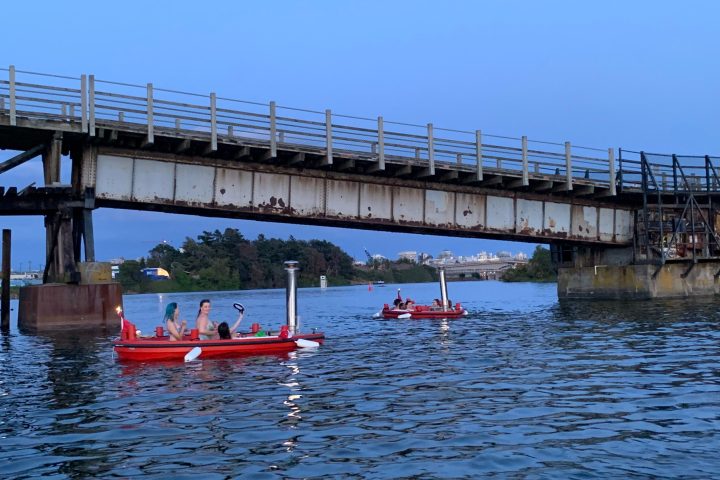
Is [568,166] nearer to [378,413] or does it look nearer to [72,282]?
[72,282]

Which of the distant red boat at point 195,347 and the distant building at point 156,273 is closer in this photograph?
the distant red boat at point 195,347

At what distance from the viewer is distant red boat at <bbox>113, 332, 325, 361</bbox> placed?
22219 millimetres

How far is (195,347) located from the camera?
22.6 meters

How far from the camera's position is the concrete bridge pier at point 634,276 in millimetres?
49156

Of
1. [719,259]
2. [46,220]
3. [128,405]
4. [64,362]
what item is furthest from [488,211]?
[128,405]

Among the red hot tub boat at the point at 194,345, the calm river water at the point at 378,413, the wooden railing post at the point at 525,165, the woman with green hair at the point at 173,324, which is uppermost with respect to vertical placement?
the wooden railing post at the point at 525,165

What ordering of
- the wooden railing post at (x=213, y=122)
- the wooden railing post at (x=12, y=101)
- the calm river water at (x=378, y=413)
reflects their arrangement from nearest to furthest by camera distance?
the calm river water at (x=378, y=413)
the wooden railing post at (x=12, y=101)
the wooden railing post at (x=213, y=122)

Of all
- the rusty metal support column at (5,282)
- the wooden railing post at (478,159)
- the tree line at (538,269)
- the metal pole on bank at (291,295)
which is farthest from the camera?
the tree line at (538,269)

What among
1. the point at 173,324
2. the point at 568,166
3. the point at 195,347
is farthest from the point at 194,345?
the point at 568,166

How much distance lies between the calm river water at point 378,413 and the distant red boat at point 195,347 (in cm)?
56

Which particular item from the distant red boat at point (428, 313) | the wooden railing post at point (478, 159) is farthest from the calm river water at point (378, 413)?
the wooden railing post at point (478, 159)

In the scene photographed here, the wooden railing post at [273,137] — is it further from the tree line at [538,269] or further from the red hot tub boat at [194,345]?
the tree line at [538,269]

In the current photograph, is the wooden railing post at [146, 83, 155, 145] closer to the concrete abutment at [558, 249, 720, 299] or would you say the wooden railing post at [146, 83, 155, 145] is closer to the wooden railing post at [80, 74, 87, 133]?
the wooden railing post at [80, 74, 87, 133]

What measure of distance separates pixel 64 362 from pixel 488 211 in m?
27.8
